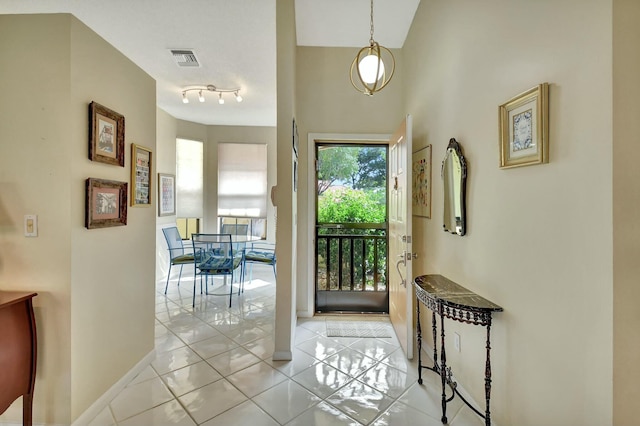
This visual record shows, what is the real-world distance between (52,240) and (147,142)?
1.07 meters

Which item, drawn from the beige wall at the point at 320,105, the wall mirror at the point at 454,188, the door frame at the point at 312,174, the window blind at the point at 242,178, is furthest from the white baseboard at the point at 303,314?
the window blind at the point at 242,178

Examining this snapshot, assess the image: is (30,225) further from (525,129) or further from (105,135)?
(525,129)

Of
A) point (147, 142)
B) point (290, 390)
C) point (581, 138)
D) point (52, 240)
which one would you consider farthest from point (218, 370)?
point (581, 138)

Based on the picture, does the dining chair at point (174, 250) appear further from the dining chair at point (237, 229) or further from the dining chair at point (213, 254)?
the dining chair at point (237, 229)

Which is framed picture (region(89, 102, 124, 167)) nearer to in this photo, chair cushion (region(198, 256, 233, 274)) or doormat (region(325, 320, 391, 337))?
chair cushion (region(198, 256, 233, 274))

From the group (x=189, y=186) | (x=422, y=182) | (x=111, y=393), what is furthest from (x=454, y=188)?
(x=189, y=186)

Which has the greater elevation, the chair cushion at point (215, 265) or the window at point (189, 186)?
the window at point (189, 186)

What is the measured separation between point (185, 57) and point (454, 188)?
10.5 feet

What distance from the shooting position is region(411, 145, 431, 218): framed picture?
98.9 inches

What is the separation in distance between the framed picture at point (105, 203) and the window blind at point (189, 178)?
11.0 feet

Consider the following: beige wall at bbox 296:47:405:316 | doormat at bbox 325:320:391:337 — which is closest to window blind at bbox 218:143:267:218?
beige wall at bbox 296:47:405:316

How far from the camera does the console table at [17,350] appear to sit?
4.43ft

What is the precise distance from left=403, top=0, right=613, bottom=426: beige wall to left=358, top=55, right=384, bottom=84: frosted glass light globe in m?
0.63

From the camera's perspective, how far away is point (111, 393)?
1870mm
